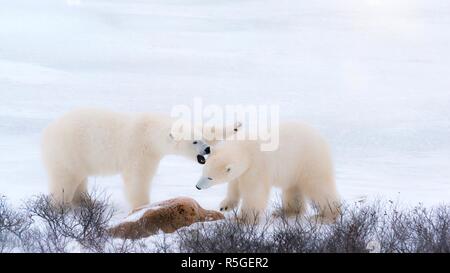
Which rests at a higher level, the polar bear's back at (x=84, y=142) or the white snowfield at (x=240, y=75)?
the white snowfield at (x=240, y=75)

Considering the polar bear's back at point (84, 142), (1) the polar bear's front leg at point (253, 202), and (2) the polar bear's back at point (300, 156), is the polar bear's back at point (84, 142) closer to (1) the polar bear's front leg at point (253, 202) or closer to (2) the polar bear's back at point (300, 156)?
(1) the polar bear's front leg at point (253, 202)

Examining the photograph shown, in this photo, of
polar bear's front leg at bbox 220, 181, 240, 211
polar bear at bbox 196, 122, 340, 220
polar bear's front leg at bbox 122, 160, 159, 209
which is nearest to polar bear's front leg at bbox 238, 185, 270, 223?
polar bear at bbox 196, 122, 340, 220

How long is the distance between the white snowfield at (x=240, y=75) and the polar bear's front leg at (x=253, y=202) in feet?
3.70

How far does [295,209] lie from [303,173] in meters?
0.46

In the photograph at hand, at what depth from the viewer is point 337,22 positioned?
96.8 feet

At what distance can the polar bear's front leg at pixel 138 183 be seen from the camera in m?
6.82

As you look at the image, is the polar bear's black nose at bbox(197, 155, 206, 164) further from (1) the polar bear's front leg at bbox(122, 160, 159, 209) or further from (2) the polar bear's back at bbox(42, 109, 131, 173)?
(2) the polar bear's back at bbox(42, 109, 131, 173)

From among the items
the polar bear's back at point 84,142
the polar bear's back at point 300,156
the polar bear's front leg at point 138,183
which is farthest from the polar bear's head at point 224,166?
the polar bear's back at point 84,142

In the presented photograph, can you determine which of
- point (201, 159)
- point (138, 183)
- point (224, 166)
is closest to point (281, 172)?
point (224, 166)

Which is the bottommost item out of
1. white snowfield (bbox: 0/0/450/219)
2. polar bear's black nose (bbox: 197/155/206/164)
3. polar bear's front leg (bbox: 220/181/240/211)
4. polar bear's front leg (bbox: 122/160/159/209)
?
polar bear's front leg (bbox: 220/181/240/211)

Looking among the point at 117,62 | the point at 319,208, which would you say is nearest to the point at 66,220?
the point at 319,208

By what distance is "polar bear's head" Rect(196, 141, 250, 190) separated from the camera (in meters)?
6.00

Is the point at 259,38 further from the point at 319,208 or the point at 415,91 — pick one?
the point at 319,208

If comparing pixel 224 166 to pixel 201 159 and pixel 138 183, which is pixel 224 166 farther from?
pixel 138 183
